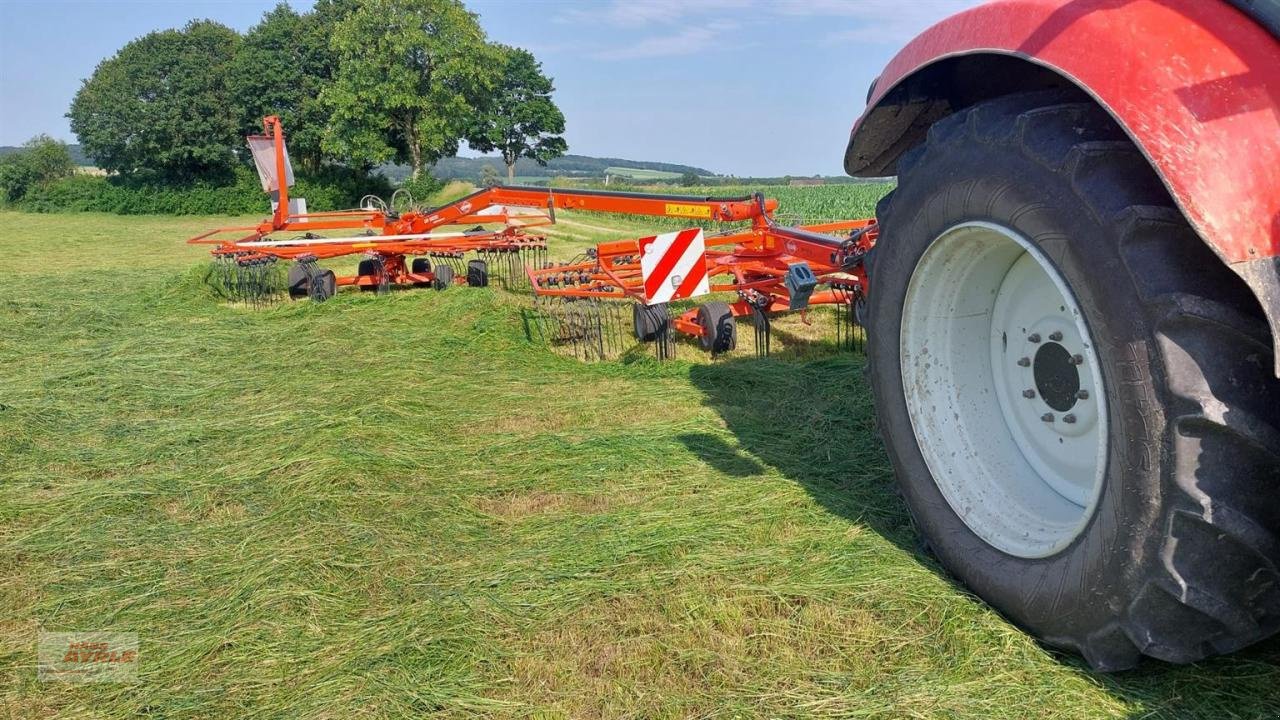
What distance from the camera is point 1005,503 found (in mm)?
2391

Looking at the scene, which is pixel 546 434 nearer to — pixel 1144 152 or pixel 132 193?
pixel 1144 152

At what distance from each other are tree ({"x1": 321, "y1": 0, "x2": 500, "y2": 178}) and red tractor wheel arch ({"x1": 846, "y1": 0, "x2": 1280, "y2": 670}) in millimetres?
36679

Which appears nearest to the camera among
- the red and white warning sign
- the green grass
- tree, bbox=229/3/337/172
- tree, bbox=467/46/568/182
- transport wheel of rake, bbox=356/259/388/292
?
the green grass

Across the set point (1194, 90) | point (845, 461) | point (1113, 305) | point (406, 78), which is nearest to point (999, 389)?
point (1113, 305)

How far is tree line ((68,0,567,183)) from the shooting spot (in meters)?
37.1

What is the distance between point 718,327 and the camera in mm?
6770

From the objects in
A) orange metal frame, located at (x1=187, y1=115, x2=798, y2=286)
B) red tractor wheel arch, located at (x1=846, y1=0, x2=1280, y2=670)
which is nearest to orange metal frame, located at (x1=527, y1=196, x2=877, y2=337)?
orange metal frame, located at (x1=187, y1=115, x2=798, y2=286)

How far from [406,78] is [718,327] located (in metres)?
33.8

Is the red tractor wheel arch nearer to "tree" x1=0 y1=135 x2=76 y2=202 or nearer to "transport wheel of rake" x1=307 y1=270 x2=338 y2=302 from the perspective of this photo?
"transport wheel of rake" x1=307 y1=270 x2=338 y2=302

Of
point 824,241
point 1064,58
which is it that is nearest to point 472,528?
point 1064,58

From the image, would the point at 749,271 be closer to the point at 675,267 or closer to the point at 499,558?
the point at 675,267

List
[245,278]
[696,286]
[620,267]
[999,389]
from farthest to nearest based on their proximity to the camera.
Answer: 1. [245,278]
2. [620,267]
3. [696,286]
4. [999,389]

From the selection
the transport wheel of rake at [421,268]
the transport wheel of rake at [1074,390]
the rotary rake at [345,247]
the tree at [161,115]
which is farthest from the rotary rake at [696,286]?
the tree at [161,115]

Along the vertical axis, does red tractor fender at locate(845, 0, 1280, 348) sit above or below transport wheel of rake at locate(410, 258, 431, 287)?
above
